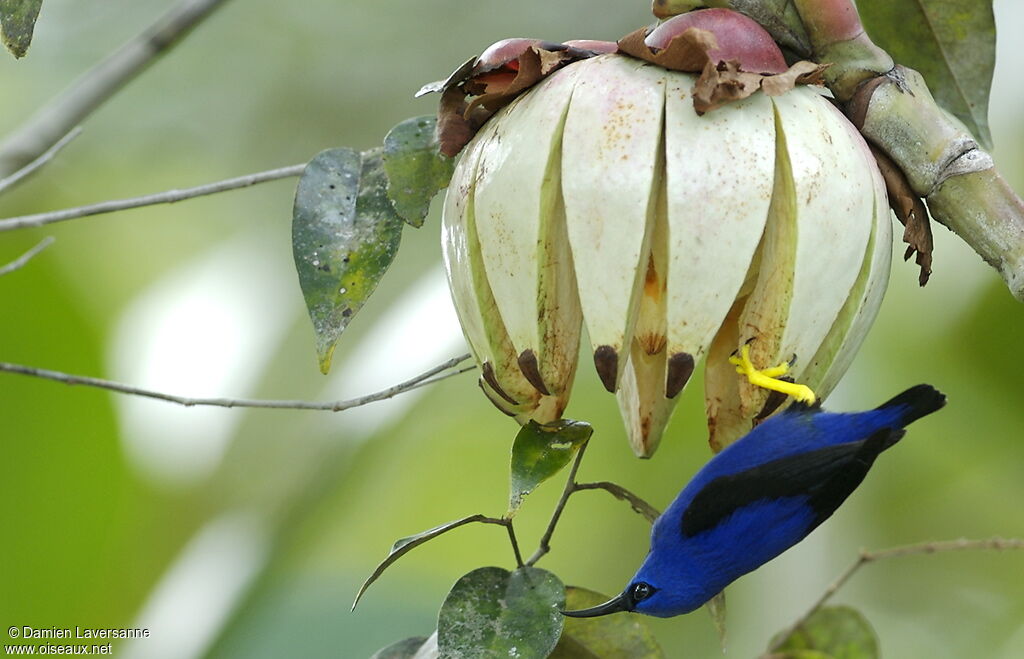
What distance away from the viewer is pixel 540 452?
56 centimetres

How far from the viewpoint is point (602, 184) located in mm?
474

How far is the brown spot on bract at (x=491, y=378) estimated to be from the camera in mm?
527

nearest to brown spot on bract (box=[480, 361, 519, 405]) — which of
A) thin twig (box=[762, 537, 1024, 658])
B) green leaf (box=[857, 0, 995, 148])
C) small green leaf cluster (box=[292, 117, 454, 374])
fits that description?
small green leaf cluster (box=[292, 117, 454, 374])

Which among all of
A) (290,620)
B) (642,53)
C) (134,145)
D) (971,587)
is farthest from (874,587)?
(134,145)

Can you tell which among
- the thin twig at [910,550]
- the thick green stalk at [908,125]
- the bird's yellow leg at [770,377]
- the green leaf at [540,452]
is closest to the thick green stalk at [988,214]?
the thick green stalk at [908,125]

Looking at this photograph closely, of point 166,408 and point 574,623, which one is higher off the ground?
point 574,623

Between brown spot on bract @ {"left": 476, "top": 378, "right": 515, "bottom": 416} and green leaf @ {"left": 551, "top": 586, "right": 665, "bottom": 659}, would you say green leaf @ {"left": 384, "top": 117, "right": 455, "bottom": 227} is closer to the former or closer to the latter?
brown spot on bract @ {"left": 476, "top": 378, "right": 515, "bottom": 416}

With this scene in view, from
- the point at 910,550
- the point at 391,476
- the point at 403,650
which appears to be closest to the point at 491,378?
the point at 403,650

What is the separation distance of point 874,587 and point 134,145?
1.24 meters

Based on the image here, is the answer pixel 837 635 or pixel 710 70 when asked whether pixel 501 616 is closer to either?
pixel 710 70

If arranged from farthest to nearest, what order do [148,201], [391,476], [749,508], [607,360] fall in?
[391,476] → [148,201] → [749,508] → [607,360]

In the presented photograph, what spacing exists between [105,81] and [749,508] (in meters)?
0.64

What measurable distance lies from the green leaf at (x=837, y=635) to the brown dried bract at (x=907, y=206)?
0.48m

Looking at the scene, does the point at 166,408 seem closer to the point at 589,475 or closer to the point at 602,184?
the point at 589,475
